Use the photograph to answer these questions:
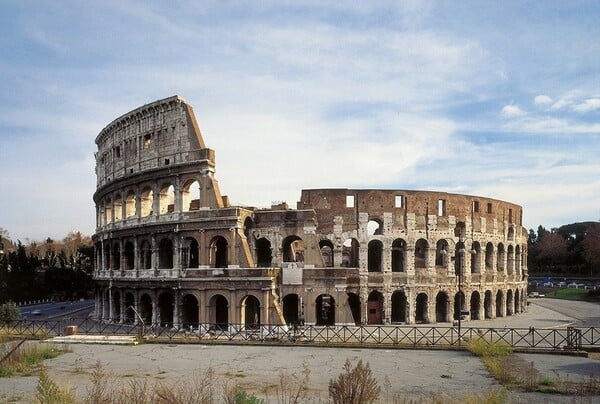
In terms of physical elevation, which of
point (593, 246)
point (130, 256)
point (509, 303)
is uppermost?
point (130, 256)

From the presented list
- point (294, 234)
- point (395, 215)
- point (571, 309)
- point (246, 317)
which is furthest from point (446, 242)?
point (571, 309)

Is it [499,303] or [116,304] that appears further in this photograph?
[499,303]

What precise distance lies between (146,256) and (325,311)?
13386 millimetres

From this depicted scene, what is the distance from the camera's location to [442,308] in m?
37.9

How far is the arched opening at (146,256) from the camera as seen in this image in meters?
35.6

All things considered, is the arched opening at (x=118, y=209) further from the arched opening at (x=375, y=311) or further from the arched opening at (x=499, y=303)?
the arched opening at (x=499, y=303)

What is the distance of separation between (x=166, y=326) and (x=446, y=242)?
804 inches

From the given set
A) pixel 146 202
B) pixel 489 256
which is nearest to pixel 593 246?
pixel 489 256

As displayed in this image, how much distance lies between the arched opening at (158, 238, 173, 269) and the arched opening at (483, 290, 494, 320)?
951 inches

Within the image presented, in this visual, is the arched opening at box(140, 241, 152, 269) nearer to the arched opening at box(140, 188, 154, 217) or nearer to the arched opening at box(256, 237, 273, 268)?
the arched opening at box(140, 188, 154, 217)

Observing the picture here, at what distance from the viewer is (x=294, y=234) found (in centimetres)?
3306

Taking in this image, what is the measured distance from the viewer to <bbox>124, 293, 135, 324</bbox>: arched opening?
36406mm

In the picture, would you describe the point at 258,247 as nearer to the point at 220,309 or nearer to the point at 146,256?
the point at 220,309

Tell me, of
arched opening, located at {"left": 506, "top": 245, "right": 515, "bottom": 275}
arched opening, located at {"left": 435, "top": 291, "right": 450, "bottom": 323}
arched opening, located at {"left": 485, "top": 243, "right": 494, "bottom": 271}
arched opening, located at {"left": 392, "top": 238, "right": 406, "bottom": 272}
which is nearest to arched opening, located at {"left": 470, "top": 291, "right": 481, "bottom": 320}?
arched opening, located at {"left": 485, "top": 243, "right": 494, "bottom": 271}
